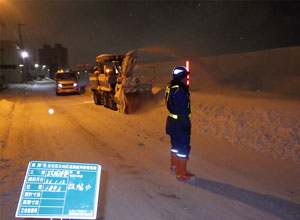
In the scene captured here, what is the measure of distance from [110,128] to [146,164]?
4.07m

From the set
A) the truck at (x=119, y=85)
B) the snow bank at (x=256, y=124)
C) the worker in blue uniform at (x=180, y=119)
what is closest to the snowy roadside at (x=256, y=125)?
the snow bank at (x=256, y=124)

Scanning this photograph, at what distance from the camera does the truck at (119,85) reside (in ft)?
44.0

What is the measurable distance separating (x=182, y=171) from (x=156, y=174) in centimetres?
61

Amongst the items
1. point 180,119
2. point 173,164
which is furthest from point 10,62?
point 180,119

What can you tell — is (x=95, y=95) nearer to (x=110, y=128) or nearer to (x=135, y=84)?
(x=135, y=84)

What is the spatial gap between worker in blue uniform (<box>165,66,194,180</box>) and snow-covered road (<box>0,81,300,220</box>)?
1.24 ft

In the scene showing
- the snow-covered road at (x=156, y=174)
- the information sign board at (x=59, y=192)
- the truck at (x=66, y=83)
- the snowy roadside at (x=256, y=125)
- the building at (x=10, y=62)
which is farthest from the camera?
the building at (x=10, y=62)

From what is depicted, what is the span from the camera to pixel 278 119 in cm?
801

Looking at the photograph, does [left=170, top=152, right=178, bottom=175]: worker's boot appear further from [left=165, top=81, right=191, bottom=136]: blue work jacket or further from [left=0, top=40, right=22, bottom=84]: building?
[left=0, top=40, right=22, bottom=84]: building

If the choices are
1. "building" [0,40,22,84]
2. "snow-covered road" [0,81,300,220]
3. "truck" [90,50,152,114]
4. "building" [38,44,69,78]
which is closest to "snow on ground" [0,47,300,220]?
"snow-covered road" [0,81,300,220]

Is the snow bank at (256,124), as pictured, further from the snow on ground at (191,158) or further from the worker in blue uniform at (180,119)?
the worker in blue uniform at (180,119)

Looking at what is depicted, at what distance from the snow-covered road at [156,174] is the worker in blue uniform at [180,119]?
38 cm

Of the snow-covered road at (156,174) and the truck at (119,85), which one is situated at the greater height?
the truck at (119,85)

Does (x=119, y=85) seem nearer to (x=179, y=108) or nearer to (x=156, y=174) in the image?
(x=156, y=174)
